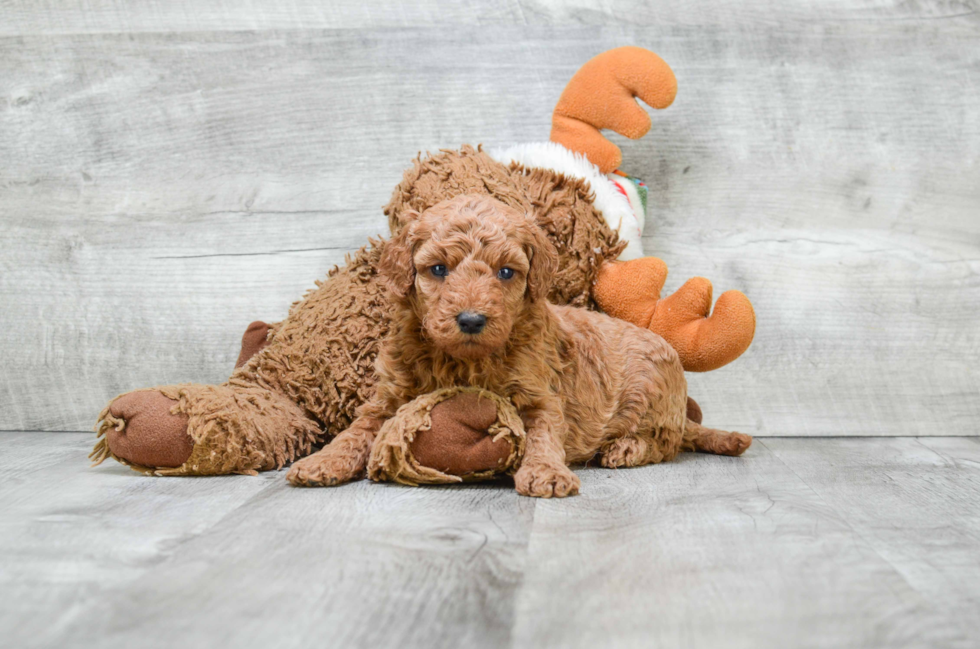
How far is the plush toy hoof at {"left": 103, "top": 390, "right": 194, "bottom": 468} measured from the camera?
57.9 inches

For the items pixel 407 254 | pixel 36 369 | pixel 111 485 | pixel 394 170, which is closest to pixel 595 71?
pixel 394 170

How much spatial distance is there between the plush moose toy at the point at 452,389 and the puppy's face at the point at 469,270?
0.36ft

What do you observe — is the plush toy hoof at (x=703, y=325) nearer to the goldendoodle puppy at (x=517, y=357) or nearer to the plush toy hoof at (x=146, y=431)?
the goldendoodle puppy at (x=517, y=357)

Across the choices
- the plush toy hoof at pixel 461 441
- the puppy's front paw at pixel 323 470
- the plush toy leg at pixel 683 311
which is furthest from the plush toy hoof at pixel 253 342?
the plush toy leg at pixel 683 311

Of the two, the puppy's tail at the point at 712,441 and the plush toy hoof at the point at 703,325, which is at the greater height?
the plush toy hoof at the point at 703,325

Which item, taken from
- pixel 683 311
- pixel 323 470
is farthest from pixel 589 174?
pixel 323 470

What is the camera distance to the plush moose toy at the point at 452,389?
1455 millimetres

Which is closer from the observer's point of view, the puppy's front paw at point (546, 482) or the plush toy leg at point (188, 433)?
the puppy's front paw at point (546, 482)

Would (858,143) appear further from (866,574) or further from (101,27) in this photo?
(101,27)

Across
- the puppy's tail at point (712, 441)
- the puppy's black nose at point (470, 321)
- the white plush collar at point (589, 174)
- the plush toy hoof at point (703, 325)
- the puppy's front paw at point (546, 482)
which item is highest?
the white plush collar at point (589, 174)

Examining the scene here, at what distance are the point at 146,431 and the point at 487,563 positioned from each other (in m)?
0.76

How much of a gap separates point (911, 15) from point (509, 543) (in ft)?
6.28

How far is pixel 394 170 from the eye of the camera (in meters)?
2.16

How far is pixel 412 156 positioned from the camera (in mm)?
2156
